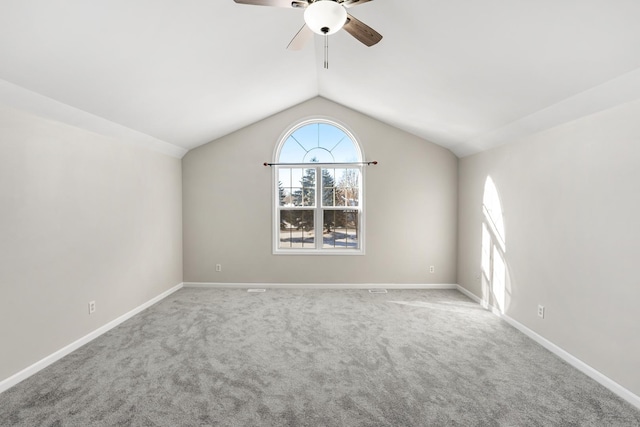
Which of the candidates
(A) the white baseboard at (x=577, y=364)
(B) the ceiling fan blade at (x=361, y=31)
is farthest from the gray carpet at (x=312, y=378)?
(B) the ceiling fan blade at (x=361, y=31)

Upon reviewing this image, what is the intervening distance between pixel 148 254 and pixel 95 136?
162cm

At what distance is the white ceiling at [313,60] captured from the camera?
1783 millimetres

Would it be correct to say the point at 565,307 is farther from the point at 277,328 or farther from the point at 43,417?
the point at 43,417

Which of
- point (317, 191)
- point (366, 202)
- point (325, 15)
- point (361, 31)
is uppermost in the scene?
point (361, 31)

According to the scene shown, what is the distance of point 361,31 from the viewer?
204cm

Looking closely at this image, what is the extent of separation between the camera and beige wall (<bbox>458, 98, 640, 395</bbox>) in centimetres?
209

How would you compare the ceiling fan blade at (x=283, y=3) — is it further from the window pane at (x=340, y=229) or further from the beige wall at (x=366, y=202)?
the window pane at (x=340, y=229)

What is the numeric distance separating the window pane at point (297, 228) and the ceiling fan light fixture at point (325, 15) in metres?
3.47

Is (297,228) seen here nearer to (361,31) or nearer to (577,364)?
(361,31)

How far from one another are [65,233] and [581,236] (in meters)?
4.44

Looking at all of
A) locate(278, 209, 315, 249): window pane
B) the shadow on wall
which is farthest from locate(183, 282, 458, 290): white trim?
the shadow on wall

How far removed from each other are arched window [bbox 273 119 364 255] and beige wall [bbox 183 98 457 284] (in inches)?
6.5

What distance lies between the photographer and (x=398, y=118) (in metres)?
4.34

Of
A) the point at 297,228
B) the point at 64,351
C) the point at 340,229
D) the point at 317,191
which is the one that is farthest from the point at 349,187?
the point at 64,351
